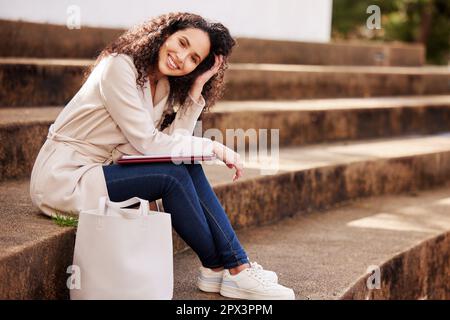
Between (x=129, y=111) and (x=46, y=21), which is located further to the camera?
(x=46, y=21)

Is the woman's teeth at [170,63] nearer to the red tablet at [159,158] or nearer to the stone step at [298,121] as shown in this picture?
the red tablet at [159,158]

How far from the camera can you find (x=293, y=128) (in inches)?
212

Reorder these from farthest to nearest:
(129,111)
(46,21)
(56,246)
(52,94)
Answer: (46,21) < (52,94) < (129,111) < (56,246)

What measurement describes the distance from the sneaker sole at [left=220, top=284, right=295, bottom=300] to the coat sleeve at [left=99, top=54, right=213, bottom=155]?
1.71 ft

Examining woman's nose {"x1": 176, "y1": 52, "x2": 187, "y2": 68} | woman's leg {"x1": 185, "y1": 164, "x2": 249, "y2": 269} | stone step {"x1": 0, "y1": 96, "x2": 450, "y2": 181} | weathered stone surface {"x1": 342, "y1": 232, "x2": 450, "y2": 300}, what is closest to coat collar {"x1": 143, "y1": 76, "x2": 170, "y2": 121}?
woman's nose {"x1": 176, "y1": 52, "x2": 187, "y2": 68}

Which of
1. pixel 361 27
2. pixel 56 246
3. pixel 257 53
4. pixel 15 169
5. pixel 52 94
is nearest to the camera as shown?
pixel 56 246

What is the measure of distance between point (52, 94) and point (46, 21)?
2.72 feet

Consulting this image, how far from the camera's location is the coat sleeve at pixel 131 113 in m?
2.82

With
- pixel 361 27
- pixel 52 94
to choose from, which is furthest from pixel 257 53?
pixel 361 27

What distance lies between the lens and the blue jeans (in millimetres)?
2738

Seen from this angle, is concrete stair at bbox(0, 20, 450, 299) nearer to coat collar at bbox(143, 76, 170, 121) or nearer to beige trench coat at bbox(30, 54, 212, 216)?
beige trench coat at bbox(30, 54, 212, 216)

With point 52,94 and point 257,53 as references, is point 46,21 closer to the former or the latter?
point 52,94
